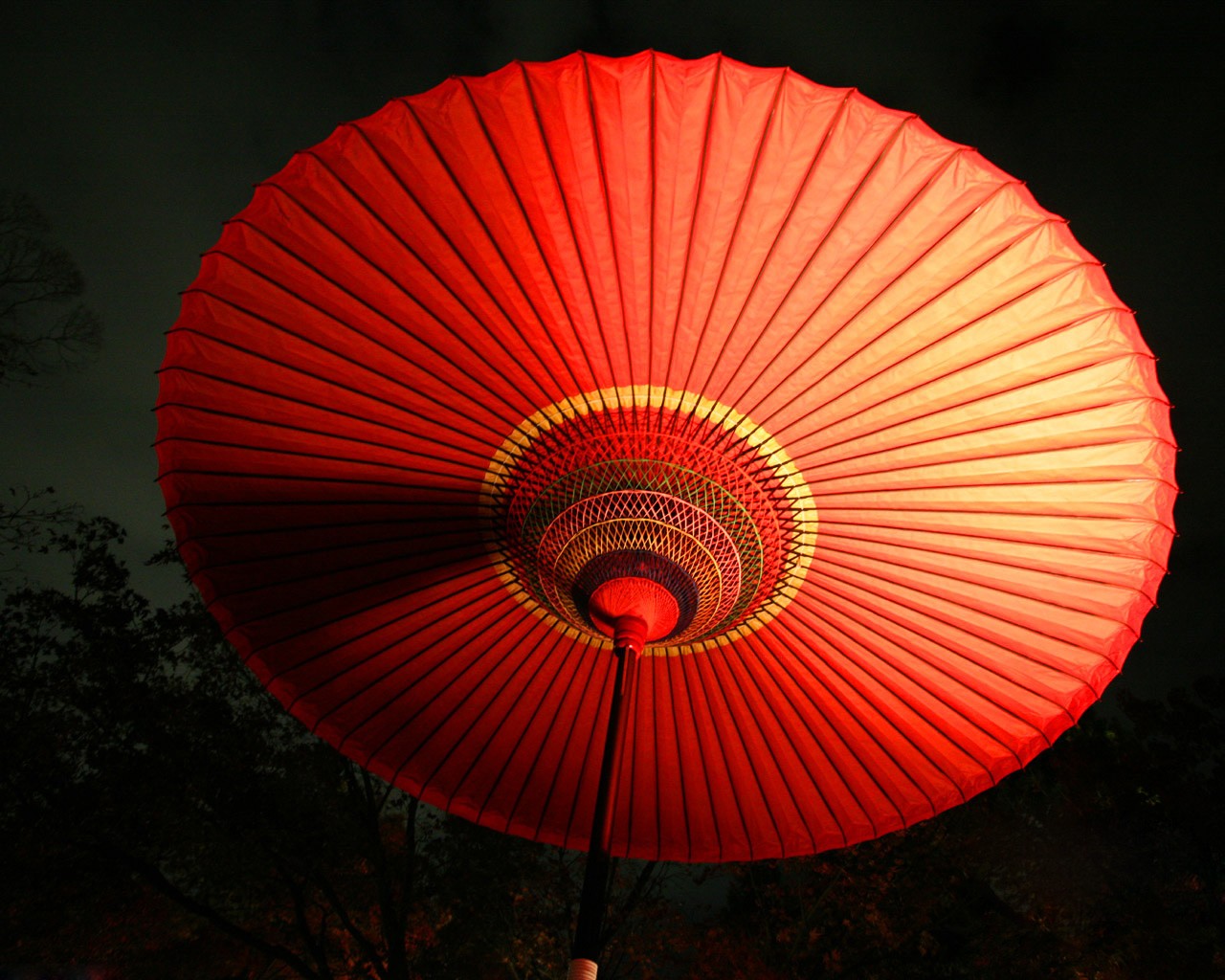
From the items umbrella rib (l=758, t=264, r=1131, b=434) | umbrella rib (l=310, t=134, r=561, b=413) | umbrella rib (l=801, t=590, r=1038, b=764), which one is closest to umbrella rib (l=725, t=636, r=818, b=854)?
umbrella rib (l=801, t=590, r=1038, b=764)

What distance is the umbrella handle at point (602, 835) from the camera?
5.40 ft

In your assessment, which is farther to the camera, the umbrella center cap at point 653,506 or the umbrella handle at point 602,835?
the umbrella center cap at point 653,506

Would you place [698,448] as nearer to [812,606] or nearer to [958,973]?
[812,606]

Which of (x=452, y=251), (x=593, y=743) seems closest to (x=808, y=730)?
(x=593, y=743)

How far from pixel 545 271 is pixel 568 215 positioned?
0.19 m

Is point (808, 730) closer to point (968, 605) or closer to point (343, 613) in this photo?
point (968, 605)

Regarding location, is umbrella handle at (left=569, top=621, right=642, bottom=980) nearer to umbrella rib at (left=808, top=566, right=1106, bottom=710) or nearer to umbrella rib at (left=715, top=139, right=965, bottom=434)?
umbrella rib at (left=808, top=566, right=1106, bottom=710)

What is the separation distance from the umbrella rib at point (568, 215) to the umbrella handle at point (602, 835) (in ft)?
2.85

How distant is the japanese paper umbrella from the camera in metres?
1.99

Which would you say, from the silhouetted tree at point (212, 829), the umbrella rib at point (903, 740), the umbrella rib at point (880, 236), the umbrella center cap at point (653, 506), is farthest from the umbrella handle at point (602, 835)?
the silhouetted tree at point (212, 829)

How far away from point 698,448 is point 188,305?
180cm

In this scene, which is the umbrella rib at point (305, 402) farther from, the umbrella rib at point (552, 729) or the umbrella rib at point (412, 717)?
the umbrella rib at point (552, 729)

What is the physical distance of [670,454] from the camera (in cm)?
241

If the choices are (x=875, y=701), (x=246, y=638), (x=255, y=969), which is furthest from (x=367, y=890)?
(x=875, y=701)
